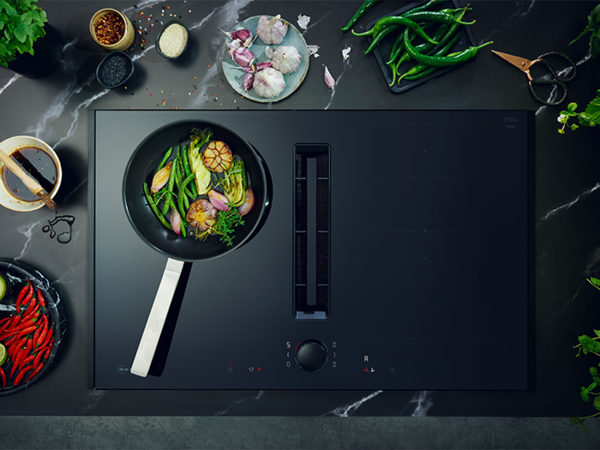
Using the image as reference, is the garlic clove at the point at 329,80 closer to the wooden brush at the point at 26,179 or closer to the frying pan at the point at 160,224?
the frying pan at the point at 160,224

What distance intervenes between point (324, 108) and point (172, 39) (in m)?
0.41

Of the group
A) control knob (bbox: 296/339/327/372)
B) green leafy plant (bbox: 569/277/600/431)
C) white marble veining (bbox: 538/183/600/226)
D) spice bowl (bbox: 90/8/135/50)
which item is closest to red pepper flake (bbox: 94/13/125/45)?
spice bowl (bbox: 90/8/135/50)

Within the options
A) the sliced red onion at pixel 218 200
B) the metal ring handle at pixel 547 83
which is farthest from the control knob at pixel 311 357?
the metal ring handle at pixel 547 83

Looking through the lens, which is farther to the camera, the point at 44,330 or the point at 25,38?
the point at 44,330

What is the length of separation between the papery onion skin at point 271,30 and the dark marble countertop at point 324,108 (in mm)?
67

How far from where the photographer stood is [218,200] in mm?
852

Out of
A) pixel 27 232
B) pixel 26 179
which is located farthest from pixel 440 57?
pixel 27 232

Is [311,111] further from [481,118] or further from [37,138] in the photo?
[37,138]

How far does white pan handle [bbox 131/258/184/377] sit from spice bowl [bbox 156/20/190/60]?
51cm

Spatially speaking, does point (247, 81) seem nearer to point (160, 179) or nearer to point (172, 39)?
point (172, 39)

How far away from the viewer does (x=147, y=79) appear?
0.91 metres

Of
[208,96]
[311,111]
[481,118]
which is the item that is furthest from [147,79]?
[481,118]

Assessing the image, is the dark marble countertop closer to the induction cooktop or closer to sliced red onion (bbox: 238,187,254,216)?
the induction cooktop

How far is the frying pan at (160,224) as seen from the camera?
81cm
